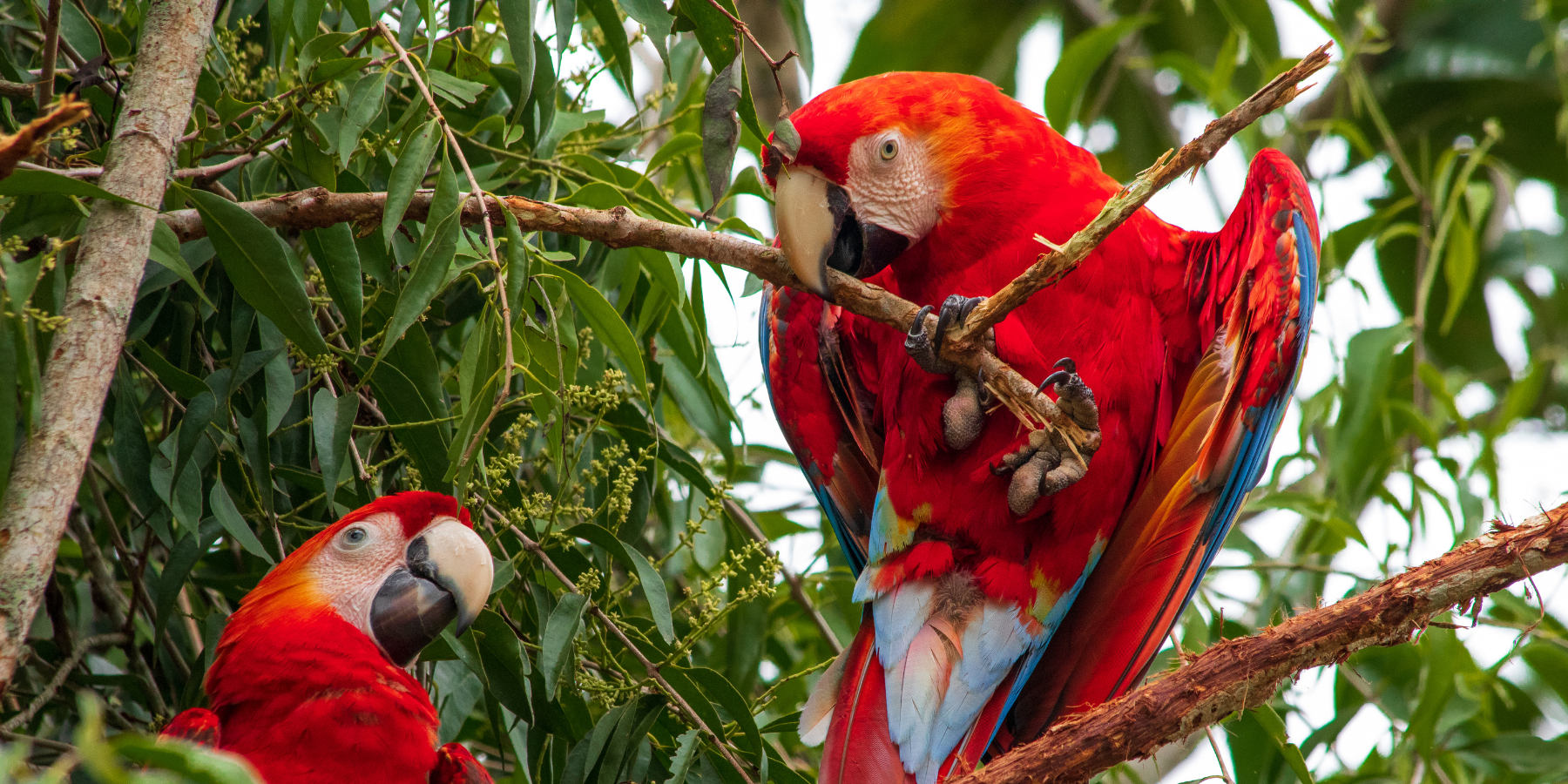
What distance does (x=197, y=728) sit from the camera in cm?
117

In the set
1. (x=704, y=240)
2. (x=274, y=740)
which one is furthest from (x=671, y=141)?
(x=274, y=740)

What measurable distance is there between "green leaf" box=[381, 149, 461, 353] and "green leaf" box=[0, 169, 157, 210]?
0.75 ft

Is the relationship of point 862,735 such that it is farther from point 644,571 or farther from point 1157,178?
point 1157,178

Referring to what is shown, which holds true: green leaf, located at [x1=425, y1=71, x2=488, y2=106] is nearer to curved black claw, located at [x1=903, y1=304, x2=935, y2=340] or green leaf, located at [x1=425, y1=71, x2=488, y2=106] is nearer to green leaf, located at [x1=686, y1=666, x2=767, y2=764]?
curved black claw, located at [x1=903, y1=304, x2=935, y2=340]

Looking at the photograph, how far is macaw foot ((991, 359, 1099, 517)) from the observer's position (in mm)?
1338

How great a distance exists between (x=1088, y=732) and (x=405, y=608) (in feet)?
2.63

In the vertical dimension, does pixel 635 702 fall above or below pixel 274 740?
above

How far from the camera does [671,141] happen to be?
1.55 meters

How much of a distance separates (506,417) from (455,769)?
0.42 metres

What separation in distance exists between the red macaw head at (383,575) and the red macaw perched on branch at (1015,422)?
487 millimetres

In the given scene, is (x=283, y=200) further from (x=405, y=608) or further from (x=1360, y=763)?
(x=1360, y=763)

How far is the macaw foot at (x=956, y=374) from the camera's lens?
1265 millimetres

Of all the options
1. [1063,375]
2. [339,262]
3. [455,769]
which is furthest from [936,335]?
[455,769]

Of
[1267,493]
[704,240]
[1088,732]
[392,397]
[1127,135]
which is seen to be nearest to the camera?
[1088,732]
